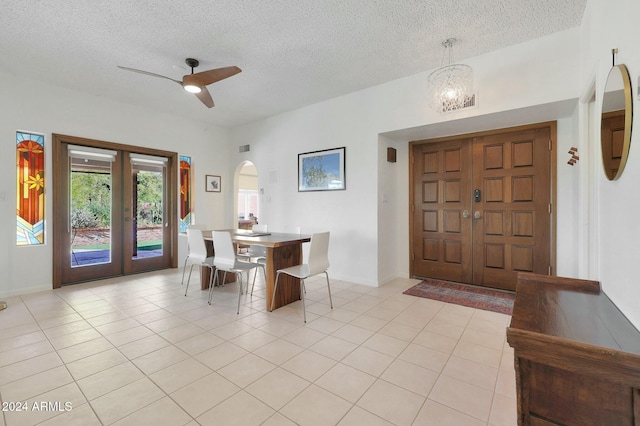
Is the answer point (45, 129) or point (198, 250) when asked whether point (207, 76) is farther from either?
point (45, 129)

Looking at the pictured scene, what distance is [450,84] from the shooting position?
300 cm

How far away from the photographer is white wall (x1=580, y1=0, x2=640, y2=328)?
1241mm

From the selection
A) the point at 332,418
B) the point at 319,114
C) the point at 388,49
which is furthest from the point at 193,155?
the point at 332,418

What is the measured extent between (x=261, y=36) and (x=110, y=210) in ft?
12.4

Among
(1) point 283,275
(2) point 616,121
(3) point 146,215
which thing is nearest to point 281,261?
(1) point 283,275

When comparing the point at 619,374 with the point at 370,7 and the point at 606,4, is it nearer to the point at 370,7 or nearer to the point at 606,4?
the point at 606,4

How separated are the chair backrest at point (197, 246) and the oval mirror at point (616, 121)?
3707mm

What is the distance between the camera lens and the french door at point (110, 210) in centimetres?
424

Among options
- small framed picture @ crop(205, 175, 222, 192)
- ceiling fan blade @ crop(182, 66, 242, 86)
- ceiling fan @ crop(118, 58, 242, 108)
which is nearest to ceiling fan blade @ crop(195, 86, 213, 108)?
ceiling fan @ crop(118, 58, 242, 108)

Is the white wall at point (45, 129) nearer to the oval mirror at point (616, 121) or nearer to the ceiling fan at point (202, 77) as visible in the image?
the ceiling fan at point (202, 77)

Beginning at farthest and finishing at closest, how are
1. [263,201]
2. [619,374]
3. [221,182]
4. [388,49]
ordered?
[221,182], [263,201], [388,49], [619,374]

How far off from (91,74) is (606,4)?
520cm

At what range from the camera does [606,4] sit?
179 centimetres

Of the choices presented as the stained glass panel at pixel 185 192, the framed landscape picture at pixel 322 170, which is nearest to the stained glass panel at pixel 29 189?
the stained glass panel at pixel 185 192
